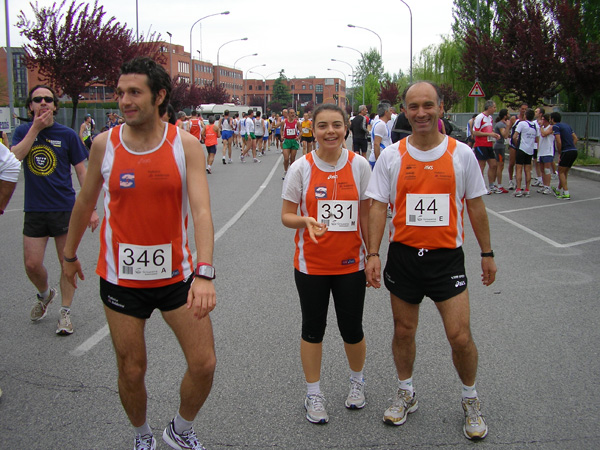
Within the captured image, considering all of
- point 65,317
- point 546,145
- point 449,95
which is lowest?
point 65,317

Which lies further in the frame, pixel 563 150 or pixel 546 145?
pixel 546 145

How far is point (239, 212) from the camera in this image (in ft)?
38.7

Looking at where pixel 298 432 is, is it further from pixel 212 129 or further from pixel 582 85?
pixel 582 85

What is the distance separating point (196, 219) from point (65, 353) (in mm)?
2346

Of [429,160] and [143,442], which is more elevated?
[429,160]

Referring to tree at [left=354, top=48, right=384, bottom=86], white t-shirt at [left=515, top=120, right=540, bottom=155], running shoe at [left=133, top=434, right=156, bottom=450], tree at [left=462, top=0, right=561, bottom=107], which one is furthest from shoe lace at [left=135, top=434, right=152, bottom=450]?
tree at [left=354, top=48, right=384, bottom=86]

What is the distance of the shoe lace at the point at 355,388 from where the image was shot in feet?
12.4

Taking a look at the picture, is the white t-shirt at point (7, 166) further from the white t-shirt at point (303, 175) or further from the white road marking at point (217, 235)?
the white t-shirt at point (303, 175)

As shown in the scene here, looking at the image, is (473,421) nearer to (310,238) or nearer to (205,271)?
(310,238)

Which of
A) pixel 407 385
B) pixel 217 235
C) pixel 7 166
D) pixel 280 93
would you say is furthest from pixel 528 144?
pixel 280 93

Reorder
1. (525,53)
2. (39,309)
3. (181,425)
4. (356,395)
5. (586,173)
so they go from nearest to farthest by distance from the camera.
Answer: (181,425)
(356,395)
(39,309)
(586,173)
(525,53)

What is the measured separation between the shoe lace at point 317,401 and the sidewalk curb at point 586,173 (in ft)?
52.5

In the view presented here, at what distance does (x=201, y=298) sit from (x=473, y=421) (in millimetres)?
1704

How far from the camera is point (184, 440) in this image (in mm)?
3211
